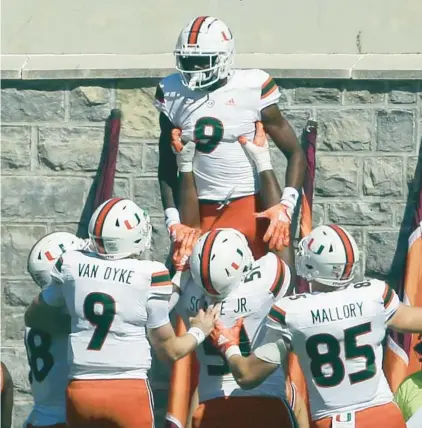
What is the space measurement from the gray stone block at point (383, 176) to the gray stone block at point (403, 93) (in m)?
0.34

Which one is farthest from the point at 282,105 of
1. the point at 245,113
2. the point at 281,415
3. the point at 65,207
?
the point at 281,415

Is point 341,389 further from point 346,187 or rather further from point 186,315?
point 346,187

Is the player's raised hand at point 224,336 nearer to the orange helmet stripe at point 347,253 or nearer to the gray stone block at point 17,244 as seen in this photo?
the orange helmet stripe at point 347,253

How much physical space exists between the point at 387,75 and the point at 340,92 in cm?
29

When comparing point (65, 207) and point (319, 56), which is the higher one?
point (319, 56)

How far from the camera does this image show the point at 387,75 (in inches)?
345

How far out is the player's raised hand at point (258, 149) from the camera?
801 cm

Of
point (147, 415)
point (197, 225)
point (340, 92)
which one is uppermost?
point (340, 92)

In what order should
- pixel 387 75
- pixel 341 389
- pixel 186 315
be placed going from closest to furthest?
pixel 341 389 < pixel 186 315 < pixel 387 75

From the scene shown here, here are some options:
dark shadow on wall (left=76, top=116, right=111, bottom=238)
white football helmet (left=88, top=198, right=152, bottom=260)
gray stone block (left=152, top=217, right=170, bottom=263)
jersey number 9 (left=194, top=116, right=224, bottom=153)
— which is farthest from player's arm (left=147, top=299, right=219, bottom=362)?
dark shadow on wall (left=76, top=116, right=111, bottom=238)

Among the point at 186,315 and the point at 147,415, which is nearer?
the point at 147,415

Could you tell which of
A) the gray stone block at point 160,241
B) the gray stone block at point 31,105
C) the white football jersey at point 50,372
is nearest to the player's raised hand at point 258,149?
the gray stone block at point 160,241

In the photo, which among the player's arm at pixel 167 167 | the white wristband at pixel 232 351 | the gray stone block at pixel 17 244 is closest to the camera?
the white wristband at pixel 232 351

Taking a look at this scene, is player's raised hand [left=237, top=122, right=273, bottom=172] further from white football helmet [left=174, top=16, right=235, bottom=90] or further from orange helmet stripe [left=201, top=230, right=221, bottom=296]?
orange helmet stripe [left=201, top=230, right=221, bottom=296]
